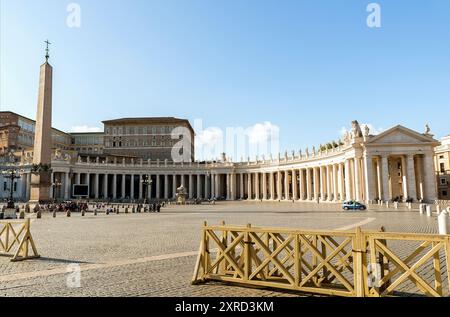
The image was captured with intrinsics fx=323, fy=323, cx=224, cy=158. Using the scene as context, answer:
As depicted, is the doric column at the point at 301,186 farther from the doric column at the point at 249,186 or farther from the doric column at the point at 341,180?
the doric column at the point at 249,186

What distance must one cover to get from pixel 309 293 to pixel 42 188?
126 feet

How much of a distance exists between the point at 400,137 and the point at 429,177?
904 cm

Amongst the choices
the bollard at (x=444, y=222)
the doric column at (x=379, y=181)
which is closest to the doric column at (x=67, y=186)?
the doric column at (x=379, y=181)

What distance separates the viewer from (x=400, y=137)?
58656mm

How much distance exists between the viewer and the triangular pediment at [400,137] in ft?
191

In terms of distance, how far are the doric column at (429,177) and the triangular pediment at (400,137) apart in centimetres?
295

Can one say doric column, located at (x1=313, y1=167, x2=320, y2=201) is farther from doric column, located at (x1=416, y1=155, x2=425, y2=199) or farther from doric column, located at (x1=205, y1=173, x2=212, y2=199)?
doric column, located at (x1=205, y1=173, x2=212, y2=199)

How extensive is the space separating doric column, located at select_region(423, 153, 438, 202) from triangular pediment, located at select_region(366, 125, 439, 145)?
295cm

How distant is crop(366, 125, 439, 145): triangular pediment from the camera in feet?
191

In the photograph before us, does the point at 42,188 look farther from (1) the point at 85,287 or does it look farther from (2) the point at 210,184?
(2) the point at 210,184

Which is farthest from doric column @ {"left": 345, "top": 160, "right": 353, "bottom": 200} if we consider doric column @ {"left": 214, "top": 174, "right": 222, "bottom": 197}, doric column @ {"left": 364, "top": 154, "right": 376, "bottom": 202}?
doric column @ {"left": 214, "top": 174, "right": 222, "bottom": 197}

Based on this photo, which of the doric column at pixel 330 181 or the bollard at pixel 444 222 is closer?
the bollard at pixel 444 222

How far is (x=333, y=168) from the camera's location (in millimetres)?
71062
